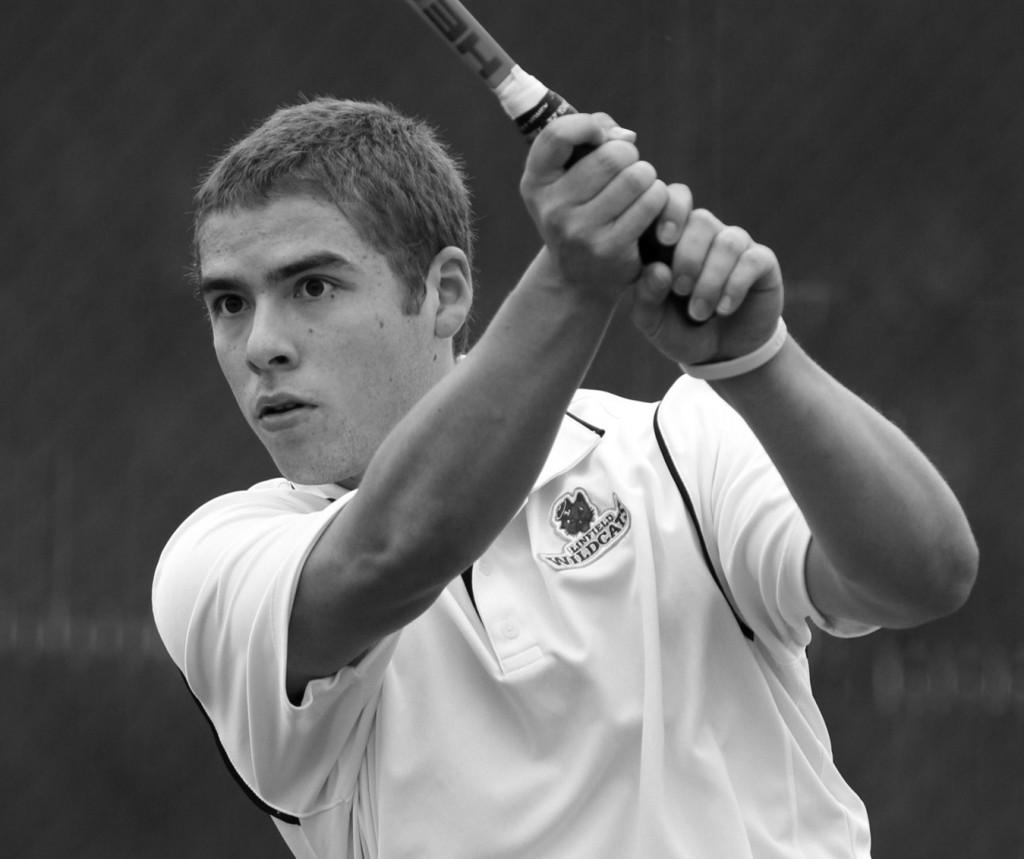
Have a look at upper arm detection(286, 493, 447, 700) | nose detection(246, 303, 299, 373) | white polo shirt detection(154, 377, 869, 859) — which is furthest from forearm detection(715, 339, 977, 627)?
nose detection(246, 303, 299, 373)

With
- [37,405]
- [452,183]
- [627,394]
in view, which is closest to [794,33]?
[627,394]

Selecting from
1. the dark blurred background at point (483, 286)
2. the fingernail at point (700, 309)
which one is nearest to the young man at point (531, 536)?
the fingernail at point (700, 309)

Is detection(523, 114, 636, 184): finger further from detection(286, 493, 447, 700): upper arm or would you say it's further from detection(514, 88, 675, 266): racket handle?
detection(286, 493, 447, 700): upper arm

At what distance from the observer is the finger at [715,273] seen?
139cm

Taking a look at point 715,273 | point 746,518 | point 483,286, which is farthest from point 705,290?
point 483,286

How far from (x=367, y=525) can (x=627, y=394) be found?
147 centimetres

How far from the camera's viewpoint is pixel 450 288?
213 centimetres

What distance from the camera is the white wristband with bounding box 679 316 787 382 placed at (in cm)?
147

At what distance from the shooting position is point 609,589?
1790 mm

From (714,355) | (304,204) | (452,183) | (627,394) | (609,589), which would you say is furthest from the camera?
(627,394)

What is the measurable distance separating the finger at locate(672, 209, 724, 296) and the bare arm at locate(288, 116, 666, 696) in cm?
3

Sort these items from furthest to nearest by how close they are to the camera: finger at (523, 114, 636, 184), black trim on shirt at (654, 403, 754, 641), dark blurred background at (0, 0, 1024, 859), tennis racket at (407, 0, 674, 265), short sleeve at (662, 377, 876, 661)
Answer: dark blurred background at (0, 0, 1024, 859) → black trim on shirt at (654, 403, 754, 641) → short sleeve at (662, 377, 876, 661) → tennis racket at (407, 0, 674, 265) → finger at (523, 114, 636, 184)

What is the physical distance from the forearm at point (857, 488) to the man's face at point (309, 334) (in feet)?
1.76

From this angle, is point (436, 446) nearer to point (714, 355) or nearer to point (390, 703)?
point (714, 355)
